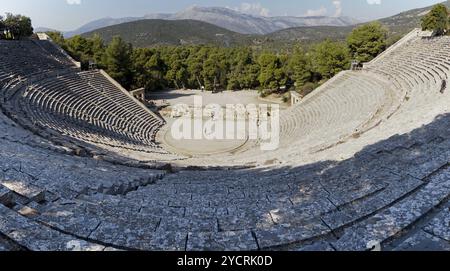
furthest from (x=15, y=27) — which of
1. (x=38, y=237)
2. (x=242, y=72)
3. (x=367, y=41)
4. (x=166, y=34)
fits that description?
(x=166, y=34)

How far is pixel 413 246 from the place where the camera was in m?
3.10

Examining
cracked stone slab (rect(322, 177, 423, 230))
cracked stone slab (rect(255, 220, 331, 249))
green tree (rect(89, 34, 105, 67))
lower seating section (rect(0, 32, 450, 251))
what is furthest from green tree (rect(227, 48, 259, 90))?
cracked stone slab (rect(255, 220, 331, 249))

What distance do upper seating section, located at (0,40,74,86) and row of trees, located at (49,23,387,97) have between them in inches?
134

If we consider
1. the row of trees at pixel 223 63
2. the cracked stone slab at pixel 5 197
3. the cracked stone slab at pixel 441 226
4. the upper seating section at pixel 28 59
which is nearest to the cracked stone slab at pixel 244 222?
the cracked stone slab at pixel 441 226

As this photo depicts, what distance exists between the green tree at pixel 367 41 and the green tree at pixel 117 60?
2225 cm

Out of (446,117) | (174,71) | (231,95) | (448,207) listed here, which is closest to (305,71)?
(231,95)

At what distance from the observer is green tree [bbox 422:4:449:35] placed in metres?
26.0

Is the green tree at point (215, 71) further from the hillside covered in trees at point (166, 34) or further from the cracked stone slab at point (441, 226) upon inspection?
the hillside covered in trees at point (166, 34)

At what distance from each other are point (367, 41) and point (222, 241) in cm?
3055

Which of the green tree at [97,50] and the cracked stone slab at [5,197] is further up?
the green tree at [97,50]

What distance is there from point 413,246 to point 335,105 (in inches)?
705

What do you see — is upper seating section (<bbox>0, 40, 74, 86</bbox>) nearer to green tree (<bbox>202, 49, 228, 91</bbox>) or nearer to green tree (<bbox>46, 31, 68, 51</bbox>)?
green tree (<bbox>46, 31, 68, 51</bbox>)

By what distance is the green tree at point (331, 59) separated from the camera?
30625 millimetres
